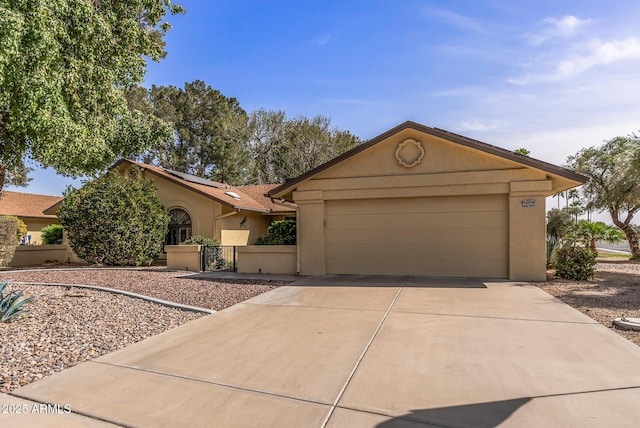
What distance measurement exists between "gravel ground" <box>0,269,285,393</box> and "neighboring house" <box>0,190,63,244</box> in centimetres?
1863

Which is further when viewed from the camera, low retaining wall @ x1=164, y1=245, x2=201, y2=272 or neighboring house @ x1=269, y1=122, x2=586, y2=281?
low retaining wall @ x1=164, y1=245, x2=201, y2=272

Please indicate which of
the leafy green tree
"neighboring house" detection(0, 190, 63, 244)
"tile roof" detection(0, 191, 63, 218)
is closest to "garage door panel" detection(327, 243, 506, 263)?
the leafy green tree

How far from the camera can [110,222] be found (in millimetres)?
14578

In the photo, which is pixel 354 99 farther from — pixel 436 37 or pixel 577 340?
pixel 577 340

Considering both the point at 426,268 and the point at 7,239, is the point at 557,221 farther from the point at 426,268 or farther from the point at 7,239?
the point at 7,239

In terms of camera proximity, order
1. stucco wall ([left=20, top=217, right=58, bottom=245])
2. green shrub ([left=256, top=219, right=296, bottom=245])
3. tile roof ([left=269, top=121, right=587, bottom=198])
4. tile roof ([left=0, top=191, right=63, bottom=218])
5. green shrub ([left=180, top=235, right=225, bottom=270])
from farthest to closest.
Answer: stucco wall ([left=20, top=217, right=58, bottom=245]) < tile roof ([left=0, top=191, right=63, bottom=218]) < green shrub ([left=256, top=219, right=296, bottom=245]) < green shrub ([left=180, top=235, right=225, bottom=270]) < tile roof ([left=269, top=121, right=587, bottom=198])

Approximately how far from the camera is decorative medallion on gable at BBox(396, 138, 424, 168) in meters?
10.7

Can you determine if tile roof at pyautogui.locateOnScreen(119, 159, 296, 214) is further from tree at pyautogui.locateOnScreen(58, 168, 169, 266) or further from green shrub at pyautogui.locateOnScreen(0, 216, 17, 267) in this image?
green shrub at pyautogui.locateOnScreen(0, 216, 17, 267)

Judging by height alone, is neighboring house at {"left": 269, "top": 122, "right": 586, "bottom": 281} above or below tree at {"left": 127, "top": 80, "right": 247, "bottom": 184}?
below

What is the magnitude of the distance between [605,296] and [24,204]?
105 ft

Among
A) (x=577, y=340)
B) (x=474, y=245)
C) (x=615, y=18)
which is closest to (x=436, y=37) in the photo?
(x=615, y=18)

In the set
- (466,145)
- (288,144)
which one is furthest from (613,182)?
(288,144)

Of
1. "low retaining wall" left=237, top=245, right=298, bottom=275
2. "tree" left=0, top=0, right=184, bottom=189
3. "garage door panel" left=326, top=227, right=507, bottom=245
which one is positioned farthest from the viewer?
"low retaining wall" left=237, top=245, right=298, bottom=275

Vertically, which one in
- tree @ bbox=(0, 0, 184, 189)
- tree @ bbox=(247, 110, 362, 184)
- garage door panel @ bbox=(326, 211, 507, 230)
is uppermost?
tree @ bbox=(247, 110, 362, 184)
